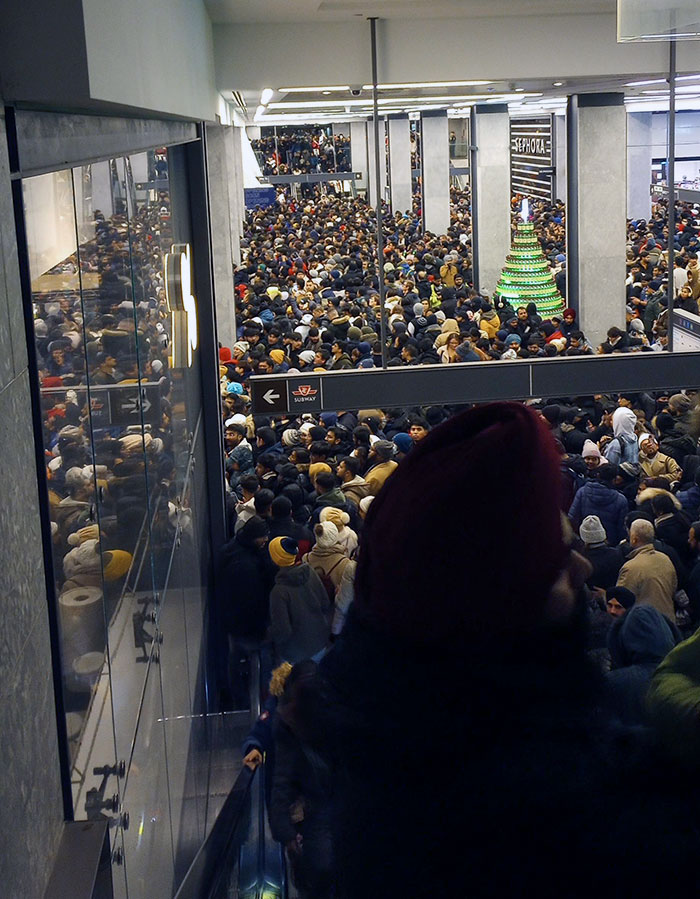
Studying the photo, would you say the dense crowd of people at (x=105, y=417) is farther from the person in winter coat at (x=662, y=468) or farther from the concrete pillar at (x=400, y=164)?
the concrete pillar at (x=400, y=164)

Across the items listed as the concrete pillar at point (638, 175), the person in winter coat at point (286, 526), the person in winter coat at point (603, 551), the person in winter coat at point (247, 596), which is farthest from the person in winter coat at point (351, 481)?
the concrete pillar at point (638, 175)

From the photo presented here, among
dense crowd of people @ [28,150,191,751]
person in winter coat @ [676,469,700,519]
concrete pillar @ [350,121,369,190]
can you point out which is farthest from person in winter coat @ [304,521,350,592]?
concrete pillar @ [350,121,369,190]

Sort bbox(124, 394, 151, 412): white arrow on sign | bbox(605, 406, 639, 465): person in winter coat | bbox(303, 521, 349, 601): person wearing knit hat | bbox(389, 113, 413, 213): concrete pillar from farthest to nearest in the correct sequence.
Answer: bbox(389, 113, 413, 213): concrete pillar → bbox(605, 406, 639, 465): person in winter coat → bbox(303, 521, 349, 601): person wearing knit hat → bbox(124, 394, 151, 412): white arrow on sign

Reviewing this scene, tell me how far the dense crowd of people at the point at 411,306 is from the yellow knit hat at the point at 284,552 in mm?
2245

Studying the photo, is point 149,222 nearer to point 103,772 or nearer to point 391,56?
point 103,772

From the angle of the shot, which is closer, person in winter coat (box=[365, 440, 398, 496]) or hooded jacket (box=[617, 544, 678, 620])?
hooded jacket (box=[617, 544, 678, 620])

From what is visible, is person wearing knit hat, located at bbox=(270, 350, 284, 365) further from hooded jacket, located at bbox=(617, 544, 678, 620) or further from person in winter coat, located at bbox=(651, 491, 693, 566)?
hooded jacket, located at bbox=(617, 544, 678, 620)

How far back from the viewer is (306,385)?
273 inches

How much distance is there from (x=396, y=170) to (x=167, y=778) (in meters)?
30.6

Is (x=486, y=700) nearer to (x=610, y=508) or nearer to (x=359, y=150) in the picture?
(x=610, y=508)

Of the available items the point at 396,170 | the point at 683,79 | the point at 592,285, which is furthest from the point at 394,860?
the point at 396,170

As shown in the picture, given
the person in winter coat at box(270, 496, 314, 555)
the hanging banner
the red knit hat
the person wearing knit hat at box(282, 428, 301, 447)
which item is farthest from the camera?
the hanging banner

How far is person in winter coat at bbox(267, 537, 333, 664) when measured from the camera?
569 cm

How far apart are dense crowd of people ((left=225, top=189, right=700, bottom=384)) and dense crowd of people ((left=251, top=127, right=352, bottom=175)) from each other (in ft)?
49.3
